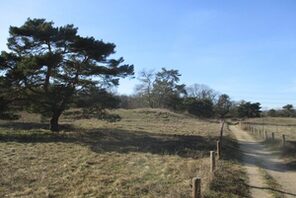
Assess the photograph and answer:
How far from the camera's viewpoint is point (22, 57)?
111ft

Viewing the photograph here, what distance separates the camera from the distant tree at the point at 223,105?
11462cm

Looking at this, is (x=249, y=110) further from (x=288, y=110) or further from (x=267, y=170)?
(x=267, y=170)

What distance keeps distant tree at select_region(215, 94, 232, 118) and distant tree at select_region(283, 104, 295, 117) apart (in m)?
15.8

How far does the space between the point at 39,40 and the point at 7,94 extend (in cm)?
521

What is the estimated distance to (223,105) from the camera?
119188 mm

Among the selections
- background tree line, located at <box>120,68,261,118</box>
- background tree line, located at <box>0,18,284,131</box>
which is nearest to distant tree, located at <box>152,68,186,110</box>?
background tree line, located at <box>120,68,261,118</box>

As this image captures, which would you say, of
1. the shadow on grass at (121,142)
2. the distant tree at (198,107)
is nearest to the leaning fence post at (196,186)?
the shadow on grass at (121,142)

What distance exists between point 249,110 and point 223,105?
1114 centimetres

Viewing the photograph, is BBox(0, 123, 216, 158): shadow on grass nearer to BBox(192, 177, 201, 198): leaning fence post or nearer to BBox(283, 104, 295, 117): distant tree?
BBox(192, 177, 201, 198): leaning fence post

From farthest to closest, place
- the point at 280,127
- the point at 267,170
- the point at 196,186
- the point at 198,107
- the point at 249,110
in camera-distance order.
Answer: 1. the point at 249,110
2. the point at 198,107
3. the point at 280,127
4. the point at 267,170
5. the point at 196,186

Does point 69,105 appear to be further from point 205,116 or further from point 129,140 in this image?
point 205,116

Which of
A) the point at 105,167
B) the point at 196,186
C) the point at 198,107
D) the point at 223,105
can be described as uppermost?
the point at 223,105

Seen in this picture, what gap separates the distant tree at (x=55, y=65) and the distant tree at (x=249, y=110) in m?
78.1

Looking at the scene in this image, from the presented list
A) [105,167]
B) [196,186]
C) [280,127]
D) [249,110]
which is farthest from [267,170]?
[249,110]
